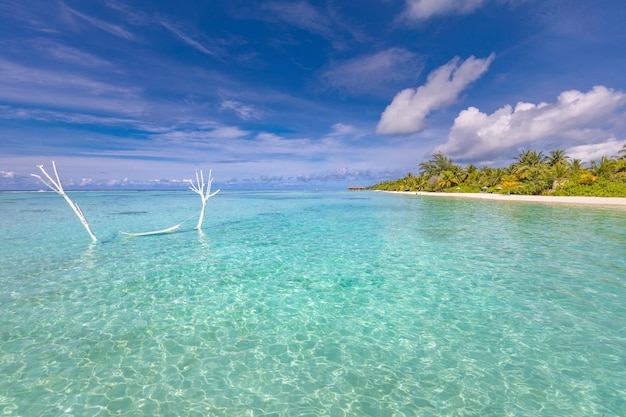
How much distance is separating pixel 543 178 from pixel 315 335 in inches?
2395

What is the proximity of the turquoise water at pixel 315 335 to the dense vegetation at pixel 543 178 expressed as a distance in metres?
44.8

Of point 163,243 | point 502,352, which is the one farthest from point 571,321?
point 163,243

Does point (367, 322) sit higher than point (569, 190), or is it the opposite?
point (569, 190)

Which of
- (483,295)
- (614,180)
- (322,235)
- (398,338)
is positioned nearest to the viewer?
(398,338)

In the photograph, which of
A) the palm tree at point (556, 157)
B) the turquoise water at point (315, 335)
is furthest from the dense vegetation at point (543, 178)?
the turquoise water at point (315, 335)

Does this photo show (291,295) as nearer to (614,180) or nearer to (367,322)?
(367,322)

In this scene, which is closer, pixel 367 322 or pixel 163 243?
pixel 367 322

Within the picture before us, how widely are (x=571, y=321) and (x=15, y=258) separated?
2072cm

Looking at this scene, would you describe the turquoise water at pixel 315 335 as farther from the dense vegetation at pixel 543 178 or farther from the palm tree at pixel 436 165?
the palm tree at pixel 436 165

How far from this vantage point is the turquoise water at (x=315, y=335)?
4.62 meters

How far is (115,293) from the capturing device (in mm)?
8938

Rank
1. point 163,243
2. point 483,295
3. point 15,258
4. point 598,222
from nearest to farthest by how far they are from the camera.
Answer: point 483,295
point 15,258
point 163,243
point 598,222

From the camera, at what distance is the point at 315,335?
6.64 m

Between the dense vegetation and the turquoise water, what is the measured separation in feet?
147
